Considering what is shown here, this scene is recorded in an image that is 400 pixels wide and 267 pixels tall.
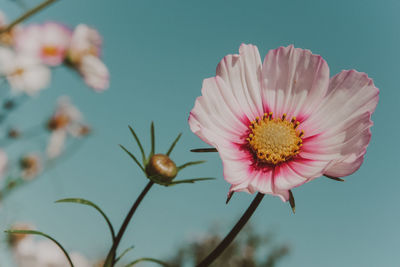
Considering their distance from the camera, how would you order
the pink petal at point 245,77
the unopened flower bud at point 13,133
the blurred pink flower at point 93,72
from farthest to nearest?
1. the unopened flower bud at point 13,133
2. the blurred pink flower at point 93,72
3. the pink petal at point 245,77

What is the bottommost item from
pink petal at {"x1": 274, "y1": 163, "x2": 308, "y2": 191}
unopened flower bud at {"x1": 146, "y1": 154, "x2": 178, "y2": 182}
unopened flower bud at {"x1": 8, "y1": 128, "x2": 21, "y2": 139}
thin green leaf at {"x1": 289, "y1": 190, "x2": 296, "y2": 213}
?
thin green leaf at {"x1": 289, "y1": 190, "x2": 296, "y2": 213}

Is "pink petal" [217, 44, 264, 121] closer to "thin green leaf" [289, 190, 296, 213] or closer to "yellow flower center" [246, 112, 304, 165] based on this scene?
"yellow flower center" [246, 112, 304, 165]

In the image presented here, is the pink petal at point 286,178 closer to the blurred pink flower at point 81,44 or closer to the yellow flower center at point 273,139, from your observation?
the yellow flower center at point 273,139

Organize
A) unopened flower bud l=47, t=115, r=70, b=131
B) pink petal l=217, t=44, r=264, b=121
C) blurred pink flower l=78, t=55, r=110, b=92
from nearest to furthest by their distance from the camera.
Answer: pink petal l=217, t=44, r=264, b=121
blurred pink flower l=78, t=55, r=110, b=92
unopened flower bud l=47, t=115, r=70, b=131

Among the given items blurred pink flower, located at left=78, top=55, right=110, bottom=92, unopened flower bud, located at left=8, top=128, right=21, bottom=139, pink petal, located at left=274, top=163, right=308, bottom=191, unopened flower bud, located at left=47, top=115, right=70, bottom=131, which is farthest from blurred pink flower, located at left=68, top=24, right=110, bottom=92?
unopened flower bud, located at left=47, top=115, right=70, bottom=131

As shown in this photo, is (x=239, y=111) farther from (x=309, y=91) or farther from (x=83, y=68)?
(x=83, y=68)

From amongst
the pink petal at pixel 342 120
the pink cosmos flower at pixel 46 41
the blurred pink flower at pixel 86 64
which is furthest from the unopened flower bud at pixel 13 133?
the pink petal at pixel 342 120

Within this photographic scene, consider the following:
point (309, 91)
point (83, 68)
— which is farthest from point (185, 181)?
point (83, 68)

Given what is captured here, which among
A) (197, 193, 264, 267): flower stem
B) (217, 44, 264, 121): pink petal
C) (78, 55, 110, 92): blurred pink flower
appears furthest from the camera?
(78, 55, 110, 92): blurred pink flower
